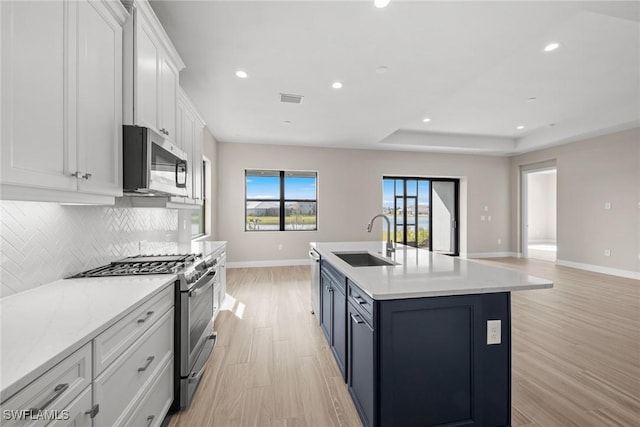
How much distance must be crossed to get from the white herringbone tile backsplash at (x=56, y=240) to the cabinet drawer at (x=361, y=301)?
174 centimetres

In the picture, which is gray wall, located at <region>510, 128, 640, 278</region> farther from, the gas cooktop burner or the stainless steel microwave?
the stainless steel microwave

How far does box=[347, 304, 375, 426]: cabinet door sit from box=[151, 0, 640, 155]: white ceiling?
7.54 ft

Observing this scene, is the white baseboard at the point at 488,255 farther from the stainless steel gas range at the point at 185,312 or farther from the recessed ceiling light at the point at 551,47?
the stainless steel gas range at the point at 185,312

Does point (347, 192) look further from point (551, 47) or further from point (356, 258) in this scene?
point (551, 47)

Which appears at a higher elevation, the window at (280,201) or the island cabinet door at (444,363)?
the window at (280,201)

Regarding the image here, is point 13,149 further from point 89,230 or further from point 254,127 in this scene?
point 254,127

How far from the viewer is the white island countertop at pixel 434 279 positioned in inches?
55.3

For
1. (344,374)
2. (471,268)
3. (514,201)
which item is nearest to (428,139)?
(514,201)

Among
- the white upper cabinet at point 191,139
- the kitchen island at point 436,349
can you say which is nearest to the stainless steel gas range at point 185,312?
the white upper cabinet at point 191,139

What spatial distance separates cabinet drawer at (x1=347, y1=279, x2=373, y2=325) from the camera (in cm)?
144

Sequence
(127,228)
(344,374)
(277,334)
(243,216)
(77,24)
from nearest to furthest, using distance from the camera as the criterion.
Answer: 1. (77,24)
2. (344,374)
3. (127,228)
4. (277,334)
5. (243,216)

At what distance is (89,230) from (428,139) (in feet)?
21.0

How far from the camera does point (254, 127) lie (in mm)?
5098

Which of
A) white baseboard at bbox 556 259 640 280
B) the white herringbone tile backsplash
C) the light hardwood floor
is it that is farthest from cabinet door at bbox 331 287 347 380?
A: white baseboard at bbox 556 259 640 280
